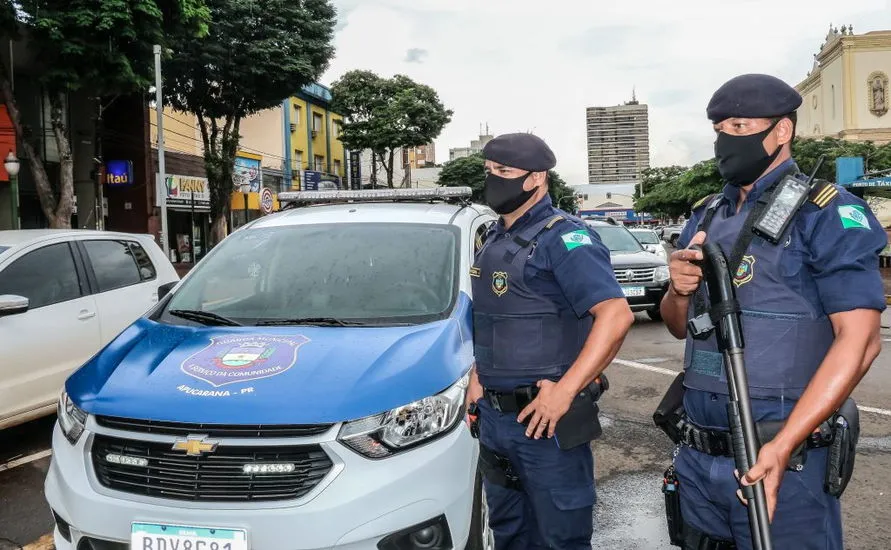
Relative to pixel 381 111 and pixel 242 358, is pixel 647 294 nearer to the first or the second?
pixel 242 358

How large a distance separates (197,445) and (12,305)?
2.79 metres

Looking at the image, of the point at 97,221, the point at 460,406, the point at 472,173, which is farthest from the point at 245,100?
the point at 472,173

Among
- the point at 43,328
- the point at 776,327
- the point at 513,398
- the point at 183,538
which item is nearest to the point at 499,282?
the point at 513,398

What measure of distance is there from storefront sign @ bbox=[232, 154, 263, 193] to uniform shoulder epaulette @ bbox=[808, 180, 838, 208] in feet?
95.2

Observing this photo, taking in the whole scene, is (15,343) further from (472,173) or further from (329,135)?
(472,173)

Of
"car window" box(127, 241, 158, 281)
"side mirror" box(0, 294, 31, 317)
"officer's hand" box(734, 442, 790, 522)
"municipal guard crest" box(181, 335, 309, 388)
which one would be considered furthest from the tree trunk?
"officer's hand" box(734, 442, 790, 522)

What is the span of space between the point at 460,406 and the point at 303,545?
740mm

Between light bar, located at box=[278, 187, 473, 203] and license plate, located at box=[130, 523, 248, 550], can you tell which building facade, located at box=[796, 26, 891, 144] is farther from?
license plate, located at box=[130, 523, 248, 550]

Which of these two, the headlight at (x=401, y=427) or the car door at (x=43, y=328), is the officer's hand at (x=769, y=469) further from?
the car door at (x=43, y=328)

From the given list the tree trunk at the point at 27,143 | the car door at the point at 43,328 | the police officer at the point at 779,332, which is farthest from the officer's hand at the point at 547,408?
the tree trunk at the point at 27,143

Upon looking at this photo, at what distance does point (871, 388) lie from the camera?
6734mm

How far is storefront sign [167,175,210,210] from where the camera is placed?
78.5ft

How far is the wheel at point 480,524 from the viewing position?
272 cm

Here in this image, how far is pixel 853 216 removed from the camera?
195 cm
